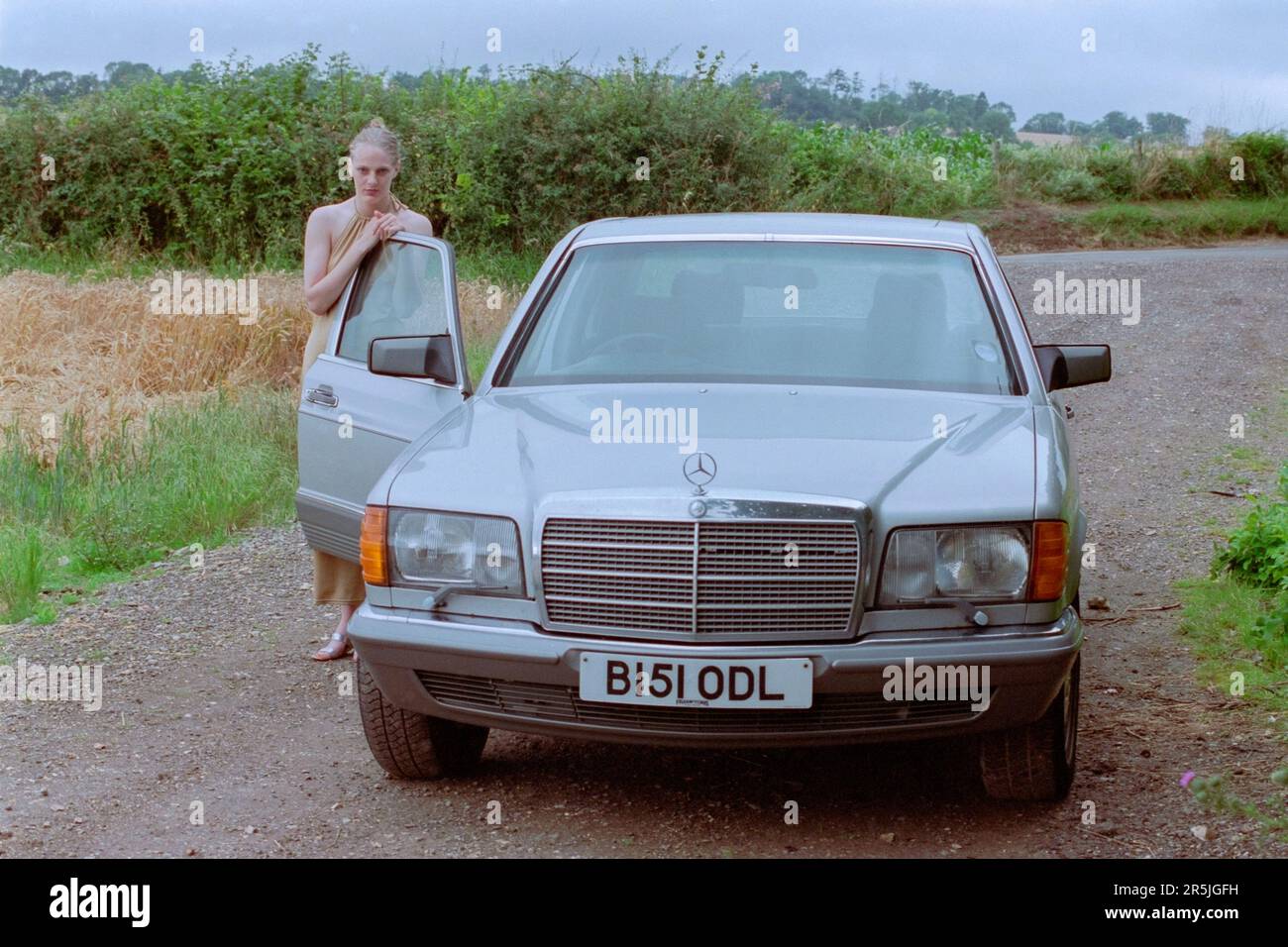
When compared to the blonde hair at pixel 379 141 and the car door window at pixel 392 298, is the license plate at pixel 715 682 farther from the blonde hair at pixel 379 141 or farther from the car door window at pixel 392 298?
the blonde hair at pixel 379 141

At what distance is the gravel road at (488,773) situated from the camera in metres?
4.30

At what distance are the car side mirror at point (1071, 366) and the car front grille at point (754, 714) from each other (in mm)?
1634

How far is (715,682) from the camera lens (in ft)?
12.8

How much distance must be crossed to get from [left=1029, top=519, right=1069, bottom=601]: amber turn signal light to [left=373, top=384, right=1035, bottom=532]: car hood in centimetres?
7

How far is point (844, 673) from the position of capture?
153 inches

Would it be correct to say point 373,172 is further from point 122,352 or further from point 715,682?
point 122,352

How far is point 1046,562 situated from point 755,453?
812 millimetres

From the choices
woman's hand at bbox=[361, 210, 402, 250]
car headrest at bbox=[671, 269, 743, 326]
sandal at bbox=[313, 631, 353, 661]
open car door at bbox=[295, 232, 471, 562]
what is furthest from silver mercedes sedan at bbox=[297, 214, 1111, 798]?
sandal at bbox=[313, 631, 353, 661]

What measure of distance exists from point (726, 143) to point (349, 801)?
18.6m

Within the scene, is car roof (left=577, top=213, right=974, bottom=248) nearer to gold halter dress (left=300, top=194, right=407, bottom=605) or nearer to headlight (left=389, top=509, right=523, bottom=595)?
gold halter dress (left=300, top=194, right=407, bottom=605)

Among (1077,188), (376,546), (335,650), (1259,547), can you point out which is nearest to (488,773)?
(376,546)

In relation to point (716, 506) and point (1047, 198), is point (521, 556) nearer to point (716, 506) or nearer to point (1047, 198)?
point (716, 506)

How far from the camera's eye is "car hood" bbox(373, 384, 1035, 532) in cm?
398
